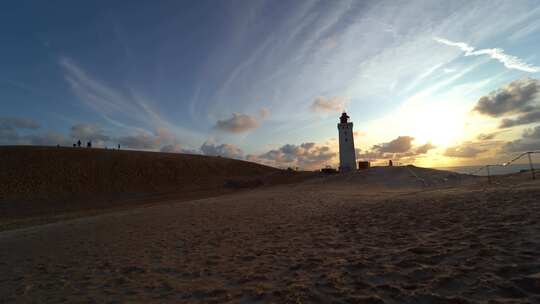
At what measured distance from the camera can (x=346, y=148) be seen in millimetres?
44406

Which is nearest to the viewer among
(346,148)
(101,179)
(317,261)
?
(317,261)

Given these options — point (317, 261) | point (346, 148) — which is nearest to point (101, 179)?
point (346, 148)

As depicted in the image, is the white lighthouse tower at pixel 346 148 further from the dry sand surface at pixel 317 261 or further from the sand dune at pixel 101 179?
the dry sand surface at pixel 317 261

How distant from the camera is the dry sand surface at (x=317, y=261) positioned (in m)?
4.29

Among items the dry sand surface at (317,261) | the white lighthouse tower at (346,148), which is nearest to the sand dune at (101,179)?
the white lighthouse tower at (346,148)

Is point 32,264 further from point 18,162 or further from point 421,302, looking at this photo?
point 18,162

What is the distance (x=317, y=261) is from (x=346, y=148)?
40.3 metres

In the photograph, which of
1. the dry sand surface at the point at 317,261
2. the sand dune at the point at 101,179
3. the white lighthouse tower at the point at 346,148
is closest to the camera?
the dry sand surface at the point at 317,261

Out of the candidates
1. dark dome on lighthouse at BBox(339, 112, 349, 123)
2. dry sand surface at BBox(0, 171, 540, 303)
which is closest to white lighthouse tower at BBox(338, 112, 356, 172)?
dark dome on lighthouse at BBox(339, 112, 349, 123)

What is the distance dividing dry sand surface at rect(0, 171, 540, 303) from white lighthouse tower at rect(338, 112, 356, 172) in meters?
33.7

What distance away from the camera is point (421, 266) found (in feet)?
16.2

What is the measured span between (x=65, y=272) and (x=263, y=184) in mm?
32578

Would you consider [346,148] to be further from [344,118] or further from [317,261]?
[317,261]

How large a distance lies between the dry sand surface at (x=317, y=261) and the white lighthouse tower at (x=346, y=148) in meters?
33.7
